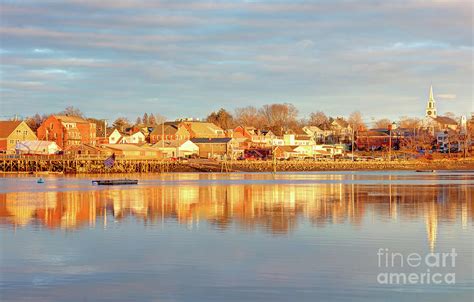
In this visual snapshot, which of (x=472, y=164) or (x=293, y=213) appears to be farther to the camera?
(x=472, y=164)

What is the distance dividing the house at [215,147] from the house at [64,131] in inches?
821

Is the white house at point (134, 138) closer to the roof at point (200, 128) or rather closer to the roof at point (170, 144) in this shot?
the roof at point (200, 128)

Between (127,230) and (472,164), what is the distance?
118m

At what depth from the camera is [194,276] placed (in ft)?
63.9

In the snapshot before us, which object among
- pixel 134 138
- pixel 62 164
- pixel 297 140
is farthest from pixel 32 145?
pixel 297 140

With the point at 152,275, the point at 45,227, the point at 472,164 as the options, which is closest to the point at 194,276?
the point at 152,275

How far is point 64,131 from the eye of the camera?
413 ft

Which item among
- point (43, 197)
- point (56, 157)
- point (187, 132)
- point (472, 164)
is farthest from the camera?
point (187, 132)

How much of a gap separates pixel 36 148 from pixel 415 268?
99.5 meters

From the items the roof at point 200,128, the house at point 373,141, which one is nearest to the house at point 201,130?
the roof at point 200,128

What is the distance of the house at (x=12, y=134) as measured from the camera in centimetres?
11488

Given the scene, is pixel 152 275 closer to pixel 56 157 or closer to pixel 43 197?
pixel 43 197

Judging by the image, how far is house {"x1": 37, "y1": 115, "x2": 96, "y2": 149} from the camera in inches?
4961

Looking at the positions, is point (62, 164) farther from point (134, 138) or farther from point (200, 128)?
point (200, 128)
